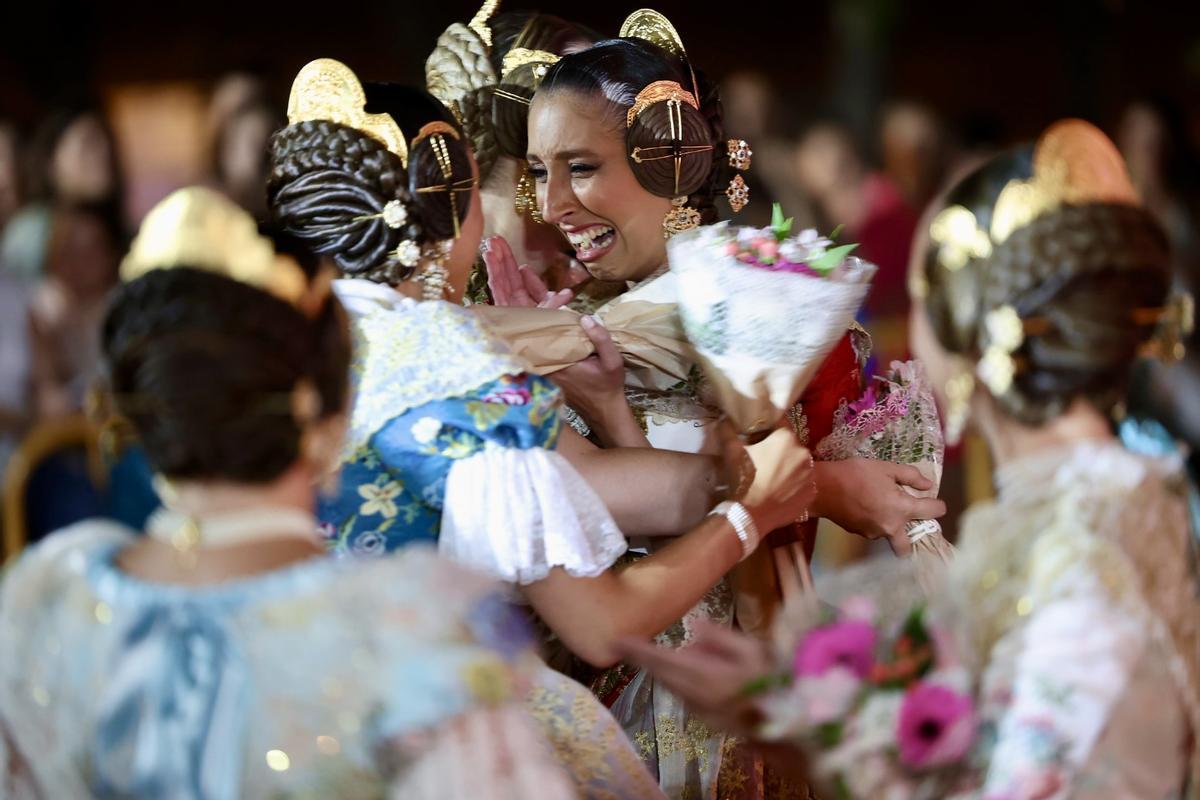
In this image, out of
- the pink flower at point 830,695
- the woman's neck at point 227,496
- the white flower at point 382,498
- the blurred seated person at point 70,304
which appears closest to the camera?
the woman's neck at point 227,496

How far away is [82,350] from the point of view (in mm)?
4379

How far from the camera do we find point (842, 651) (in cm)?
198

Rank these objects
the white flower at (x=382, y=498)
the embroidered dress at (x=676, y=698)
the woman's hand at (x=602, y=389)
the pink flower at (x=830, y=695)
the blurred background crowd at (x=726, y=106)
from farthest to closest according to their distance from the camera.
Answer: the blurred background crowd at (x=726, y=106)
the embroidered dress at (x=676, y=698)
the woman's hand at (x=602, y=389)
the white flower at (x=382, y=498)
the pink flower at (x=830, y=695)

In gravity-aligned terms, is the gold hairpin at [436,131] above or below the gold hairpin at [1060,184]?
below

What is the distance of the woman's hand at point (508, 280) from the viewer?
10.5 feet

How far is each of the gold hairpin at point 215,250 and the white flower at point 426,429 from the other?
0.39 meters

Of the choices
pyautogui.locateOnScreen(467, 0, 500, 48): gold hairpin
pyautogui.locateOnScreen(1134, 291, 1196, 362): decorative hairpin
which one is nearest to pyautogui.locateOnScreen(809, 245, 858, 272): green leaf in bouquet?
pyautogui.locateOnScreen(1134, 291, 1196, 362): decorative hairpin

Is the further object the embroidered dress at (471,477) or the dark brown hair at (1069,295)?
the embroidered dress at (471,477)

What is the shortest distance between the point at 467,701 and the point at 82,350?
2965 millimetres

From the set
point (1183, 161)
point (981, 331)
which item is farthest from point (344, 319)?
point (1183, 161)

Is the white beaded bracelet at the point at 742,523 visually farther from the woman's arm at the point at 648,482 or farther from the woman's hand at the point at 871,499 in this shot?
the woman's hand at the point at 871,499

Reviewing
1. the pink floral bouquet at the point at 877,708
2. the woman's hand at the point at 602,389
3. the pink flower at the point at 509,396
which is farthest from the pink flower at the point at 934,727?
the woman's hand at the point at 602,389

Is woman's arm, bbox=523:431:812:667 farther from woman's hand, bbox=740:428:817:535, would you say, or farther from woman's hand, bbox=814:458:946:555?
woman's hand, bbox=814:458:946:555

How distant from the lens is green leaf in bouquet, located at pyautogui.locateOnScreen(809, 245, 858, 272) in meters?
2.60
